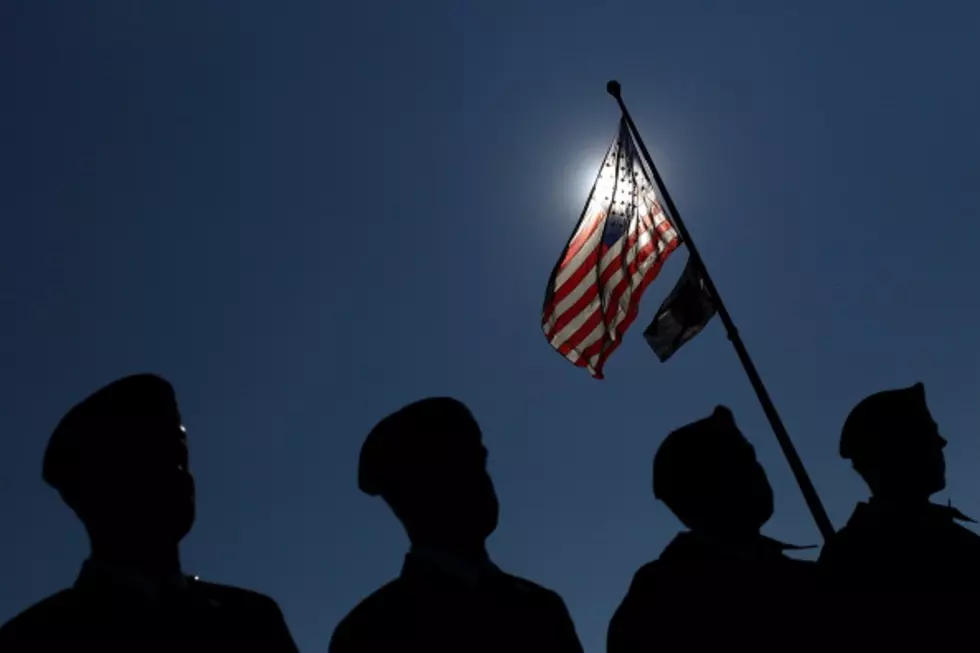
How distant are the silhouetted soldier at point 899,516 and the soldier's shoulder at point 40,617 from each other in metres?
3.08

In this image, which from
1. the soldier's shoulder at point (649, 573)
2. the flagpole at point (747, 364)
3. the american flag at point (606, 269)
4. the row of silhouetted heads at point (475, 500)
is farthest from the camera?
the american flag at point (606, 269)

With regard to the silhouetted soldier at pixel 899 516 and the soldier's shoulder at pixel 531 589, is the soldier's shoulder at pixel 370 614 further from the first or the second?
the silhouetted soldier at pixel 899 516

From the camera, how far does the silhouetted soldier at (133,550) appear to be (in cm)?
295

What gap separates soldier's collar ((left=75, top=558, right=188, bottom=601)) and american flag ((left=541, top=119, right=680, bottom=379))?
5574 millimetres

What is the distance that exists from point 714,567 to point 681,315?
4.14 m

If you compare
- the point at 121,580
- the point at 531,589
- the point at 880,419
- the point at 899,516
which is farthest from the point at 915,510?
the point at 121,580

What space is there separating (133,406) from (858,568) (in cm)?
309

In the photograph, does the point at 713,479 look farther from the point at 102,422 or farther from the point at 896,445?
the point at 102,422

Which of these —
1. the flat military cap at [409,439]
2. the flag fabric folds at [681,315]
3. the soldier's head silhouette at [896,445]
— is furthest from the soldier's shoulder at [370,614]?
the flag fabric folds at [681,315]

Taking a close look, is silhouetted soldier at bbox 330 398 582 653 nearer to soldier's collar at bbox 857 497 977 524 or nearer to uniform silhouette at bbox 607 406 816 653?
uniform silhouette at bbox 607 406 816 653

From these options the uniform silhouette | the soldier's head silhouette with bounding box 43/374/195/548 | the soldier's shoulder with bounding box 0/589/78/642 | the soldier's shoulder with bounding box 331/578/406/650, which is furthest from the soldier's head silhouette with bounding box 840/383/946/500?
the soldier's shoulder with bounding box 0/589/78/642

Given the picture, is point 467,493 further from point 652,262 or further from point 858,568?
point 652,262

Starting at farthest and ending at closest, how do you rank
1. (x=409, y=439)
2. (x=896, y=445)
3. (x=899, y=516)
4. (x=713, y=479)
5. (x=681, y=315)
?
1. (x=681, y=315)
2. (x=896, y=445)
3. (x=899, y=516)
4. (x=713, y=479)
5. (x=409, y=439)

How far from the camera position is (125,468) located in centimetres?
315
